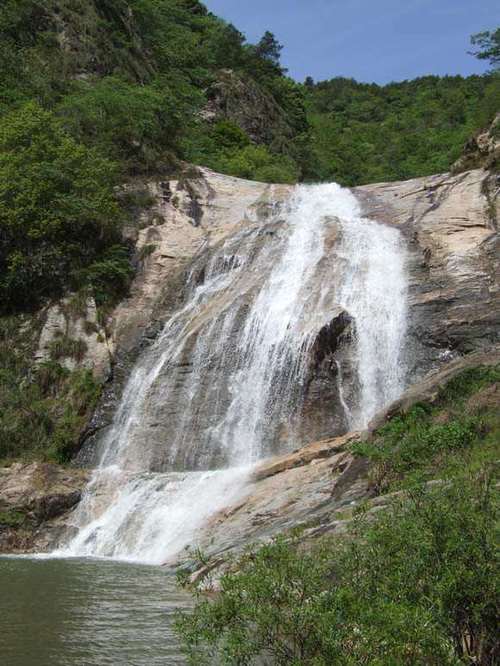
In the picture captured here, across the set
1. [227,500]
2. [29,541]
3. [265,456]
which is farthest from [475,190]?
[29,541]

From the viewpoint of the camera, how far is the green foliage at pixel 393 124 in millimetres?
53125

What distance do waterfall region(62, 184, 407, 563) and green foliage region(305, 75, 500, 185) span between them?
13816 millimetres

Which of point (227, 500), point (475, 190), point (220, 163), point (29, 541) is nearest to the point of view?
point (227, 500)

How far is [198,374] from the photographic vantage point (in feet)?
69.6

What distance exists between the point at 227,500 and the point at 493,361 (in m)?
6.34

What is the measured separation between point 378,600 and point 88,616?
16.5 feet

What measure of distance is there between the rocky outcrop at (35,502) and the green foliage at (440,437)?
30.6 feet

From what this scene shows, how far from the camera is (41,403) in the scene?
22.9 metres

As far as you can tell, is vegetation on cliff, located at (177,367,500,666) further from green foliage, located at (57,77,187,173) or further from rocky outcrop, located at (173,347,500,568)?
green foliage, located at (57,77,187,173)

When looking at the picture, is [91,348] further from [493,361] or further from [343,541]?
[343,541]

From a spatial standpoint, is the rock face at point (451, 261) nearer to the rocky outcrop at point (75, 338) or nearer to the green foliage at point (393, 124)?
the green foliage at point (393, 124)

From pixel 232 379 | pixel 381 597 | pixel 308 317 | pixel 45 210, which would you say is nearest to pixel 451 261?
pixel 308 317

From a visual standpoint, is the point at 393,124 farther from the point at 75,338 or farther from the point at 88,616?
the point at 88,616

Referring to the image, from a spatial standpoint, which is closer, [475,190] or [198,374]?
[198,374]
